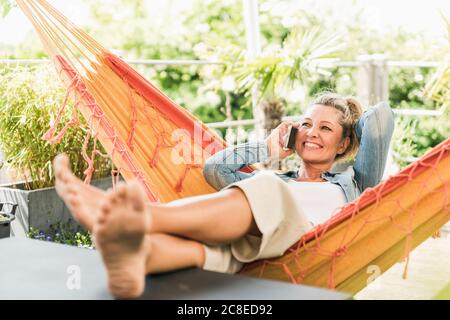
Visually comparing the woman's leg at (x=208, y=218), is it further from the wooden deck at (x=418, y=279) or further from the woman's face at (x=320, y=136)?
the wooden deck at (x=418, y=279)

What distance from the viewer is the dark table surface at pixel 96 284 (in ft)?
4.82

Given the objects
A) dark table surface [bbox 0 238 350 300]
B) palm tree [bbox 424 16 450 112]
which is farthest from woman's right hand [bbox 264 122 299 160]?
palm tree [bbox 424 16 450 112]

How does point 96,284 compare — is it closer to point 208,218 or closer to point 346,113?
point 208,218

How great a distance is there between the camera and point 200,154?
267cm

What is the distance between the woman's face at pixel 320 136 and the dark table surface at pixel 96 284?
3.06 feet

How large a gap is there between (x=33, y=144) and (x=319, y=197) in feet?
5.09

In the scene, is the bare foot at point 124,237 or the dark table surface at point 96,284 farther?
the dark table surface at point 96,284

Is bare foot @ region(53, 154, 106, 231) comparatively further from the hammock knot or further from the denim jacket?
the denim jacket

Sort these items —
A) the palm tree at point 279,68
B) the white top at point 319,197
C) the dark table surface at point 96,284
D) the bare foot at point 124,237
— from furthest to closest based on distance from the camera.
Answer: the palm tree at point 279,68
the white top at point 319,197
the dark table surface at point 96,284
the bare foot at point 124,237

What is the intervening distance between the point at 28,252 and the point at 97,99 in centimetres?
83

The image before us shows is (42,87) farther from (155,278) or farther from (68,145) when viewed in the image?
(155,278)

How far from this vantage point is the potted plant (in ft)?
10.9

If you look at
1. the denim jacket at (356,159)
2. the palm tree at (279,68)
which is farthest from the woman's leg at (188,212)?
the palm tree at (279,68)

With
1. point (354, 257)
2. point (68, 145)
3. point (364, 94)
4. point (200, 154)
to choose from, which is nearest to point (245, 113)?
point (364, 94)
